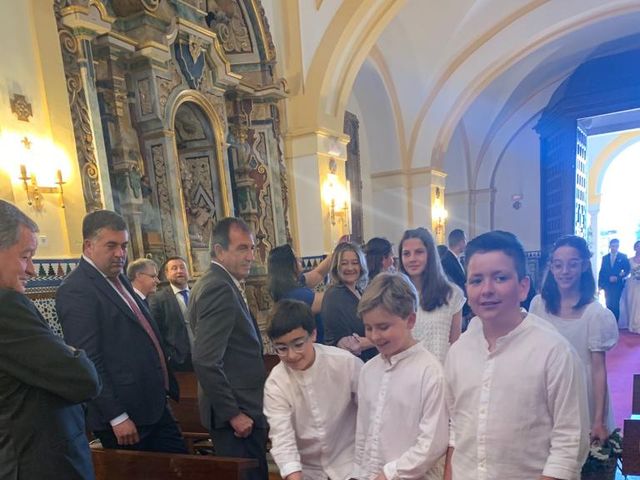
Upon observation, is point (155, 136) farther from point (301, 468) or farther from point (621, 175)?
point (621, 175)

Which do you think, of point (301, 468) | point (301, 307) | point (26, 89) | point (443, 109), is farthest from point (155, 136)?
point (443, 109)

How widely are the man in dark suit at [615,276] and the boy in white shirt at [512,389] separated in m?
7.44

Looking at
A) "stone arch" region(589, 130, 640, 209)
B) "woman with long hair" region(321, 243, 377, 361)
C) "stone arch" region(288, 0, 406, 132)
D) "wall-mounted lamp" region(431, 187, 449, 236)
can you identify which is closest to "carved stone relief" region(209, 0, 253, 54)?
"stone arch" region(288, 0, 406, 132)

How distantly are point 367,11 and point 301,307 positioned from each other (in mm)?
5175

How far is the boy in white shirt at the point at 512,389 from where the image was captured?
1.16 meters

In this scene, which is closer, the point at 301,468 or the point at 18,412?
the point at 18,412

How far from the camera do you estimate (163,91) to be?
4.13m

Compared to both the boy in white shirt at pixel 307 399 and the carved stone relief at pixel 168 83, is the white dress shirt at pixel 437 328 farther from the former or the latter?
the carved stone relief at pixel 168 83

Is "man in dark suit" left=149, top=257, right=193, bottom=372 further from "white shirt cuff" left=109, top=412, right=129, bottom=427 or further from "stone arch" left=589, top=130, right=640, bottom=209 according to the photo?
"stone arch" left=589, top=130, right=640, bottom=209

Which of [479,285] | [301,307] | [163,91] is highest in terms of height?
[163,91]

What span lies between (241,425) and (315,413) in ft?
1.50

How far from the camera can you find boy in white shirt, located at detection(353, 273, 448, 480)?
139 centimetres

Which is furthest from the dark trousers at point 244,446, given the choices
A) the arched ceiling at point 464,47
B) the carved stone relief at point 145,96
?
the arched ceiling at point 464,47

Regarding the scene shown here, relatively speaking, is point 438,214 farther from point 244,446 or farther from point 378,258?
point 244,446
